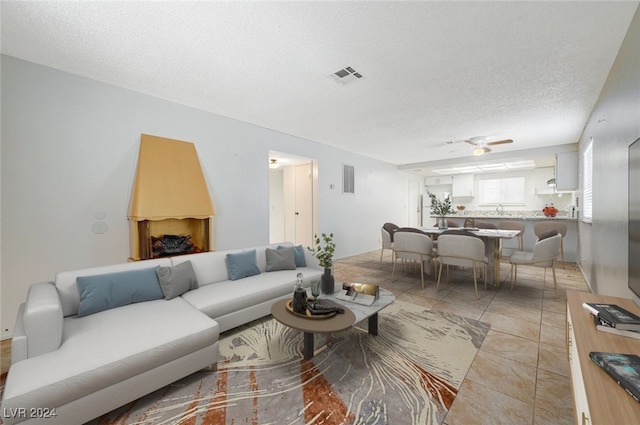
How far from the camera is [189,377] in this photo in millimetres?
1942

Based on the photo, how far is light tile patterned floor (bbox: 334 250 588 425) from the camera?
1626 mm

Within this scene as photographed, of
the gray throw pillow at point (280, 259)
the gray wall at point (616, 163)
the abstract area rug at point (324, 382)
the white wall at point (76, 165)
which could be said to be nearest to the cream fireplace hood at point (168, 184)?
the white wall at point (76, 165)

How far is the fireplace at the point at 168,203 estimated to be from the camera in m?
3.08

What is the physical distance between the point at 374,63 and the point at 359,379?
2802mm

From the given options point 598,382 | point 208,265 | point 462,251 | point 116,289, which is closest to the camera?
point 598,382

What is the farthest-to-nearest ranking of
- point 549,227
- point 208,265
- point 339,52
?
1. point 549,227
2. point 208,265
3. point 339,52

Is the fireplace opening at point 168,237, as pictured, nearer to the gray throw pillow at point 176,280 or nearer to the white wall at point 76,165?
the white wall at point 76,165

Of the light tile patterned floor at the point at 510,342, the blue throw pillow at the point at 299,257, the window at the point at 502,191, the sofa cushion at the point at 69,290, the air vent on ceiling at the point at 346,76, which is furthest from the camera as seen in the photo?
the window at the point at 502,191

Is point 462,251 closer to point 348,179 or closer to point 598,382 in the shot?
point 598,382

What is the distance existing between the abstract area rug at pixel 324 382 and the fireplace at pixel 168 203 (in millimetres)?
1549

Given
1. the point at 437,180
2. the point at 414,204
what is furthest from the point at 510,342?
the point at 437,180

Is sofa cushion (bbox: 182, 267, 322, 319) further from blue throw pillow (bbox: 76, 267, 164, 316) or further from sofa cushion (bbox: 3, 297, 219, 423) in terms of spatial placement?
blue throw pillow (bbox: 76, 267, 164, 316)

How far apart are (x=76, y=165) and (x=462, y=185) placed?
944 centimetres

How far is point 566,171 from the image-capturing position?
552cm
